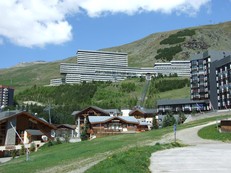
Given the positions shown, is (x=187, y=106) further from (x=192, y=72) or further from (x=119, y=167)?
(x=119, y=167)

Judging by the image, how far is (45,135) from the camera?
73.9m

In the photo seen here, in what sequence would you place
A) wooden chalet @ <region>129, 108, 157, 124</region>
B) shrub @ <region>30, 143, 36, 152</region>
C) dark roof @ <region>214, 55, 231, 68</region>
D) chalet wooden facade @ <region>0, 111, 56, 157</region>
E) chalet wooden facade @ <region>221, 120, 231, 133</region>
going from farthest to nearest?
1. wooden chalet @ <region>129, 108, 157, 124</region>
2. dark roof @ <region>214, 55, 231, 68</region>
3. chalet wooden facade @ <region>0, 111, 56, 157</region>
4. shrub @ <region>30, 143, 36, 152</region>
5. chalet wooden facade @ <region>221, 120, 231, 133</region>

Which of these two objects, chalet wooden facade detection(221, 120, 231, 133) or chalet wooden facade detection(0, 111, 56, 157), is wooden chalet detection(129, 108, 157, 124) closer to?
chalet wooden facade detection(0, 111, 56, 157)

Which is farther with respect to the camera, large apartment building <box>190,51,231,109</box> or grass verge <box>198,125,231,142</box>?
Result: large apartment building <box>190,51,231,109</box>

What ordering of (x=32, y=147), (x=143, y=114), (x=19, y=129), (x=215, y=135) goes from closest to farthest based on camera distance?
(x=215, y=135) → (x=32, y=147) → (x=19, y=129) → (x=143, y=114)

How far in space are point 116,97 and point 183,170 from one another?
166487 mm

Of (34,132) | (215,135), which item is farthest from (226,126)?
(34,132)

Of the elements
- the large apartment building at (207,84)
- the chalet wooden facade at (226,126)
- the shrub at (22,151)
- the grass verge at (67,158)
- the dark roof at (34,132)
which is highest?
the large apartment building at (207,84)

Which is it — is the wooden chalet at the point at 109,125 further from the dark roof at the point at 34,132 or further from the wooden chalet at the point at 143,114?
the wooden chalet at the point at 143,114

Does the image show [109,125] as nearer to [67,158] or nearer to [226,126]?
[226,126]

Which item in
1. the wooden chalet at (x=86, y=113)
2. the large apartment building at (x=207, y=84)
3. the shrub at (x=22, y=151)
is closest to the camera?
the shrub at (x=22, y=151)

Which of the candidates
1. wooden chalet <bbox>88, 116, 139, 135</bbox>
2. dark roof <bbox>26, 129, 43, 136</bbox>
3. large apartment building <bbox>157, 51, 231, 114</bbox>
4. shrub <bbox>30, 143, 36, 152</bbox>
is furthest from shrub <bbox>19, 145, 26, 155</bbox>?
large apartment building <bbox>157, 51, 231, 114</bbox>

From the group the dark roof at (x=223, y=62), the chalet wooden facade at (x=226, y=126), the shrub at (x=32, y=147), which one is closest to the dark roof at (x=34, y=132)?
the shrub at (x=32, y=147)

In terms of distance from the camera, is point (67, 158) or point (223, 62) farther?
point (223, 62)
